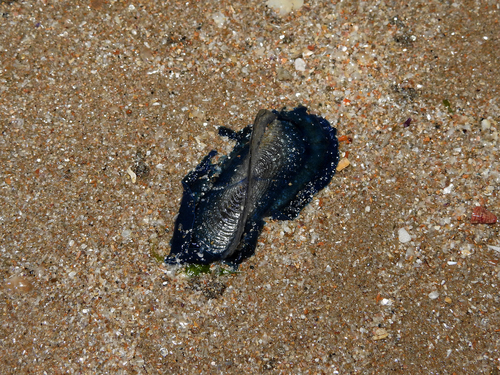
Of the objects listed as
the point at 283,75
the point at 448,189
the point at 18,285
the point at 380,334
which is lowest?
the point at 380,334

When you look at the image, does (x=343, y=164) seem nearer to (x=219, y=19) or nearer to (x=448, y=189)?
(x=448, y=189)

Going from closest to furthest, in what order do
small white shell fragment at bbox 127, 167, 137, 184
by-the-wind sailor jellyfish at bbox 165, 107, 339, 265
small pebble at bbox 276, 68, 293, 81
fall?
1. by-the-wind sailor jellyfish at bbox 165, 107, 339, 265
2. small white shell fragment at bbox 127, 167, 137, 184
3. small pebble at bbox 276, 68, 293, 81

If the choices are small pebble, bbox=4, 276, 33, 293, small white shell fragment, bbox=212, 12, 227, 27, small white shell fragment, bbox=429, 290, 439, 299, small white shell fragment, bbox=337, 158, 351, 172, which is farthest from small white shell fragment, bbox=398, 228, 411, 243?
small pebble, bbox=4, 276, 33, 293

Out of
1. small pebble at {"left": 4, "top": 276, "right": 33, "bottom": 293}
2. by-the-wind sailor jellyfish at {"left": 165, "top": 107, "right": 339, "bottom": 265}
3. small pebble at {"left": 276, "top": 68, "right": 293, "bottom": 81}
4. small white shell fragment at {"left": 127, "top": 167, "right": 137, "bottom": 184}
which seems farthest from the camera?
small pebble at {"left": 276, "top": 68, "right": 293, "bottom": 81}

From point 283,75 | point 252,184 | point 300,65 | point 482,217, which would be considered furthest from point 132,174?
point 482,217

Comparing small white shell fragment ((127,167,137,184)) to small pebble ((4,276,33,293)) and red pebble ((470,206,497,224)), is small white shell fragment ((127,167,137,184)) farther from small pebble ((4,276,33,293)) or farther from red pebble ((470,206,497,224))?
red pebble ((470,206,497,224))

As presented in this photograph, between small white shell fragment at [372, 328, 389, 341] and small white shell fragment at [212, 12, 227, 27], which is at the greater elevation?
small white shell fragment at [212, 12, 227, 27]

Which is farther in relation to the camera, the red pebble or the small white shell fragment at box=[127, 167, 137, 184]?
the small white shell fragment at box=[127, 167, 137, 184]
